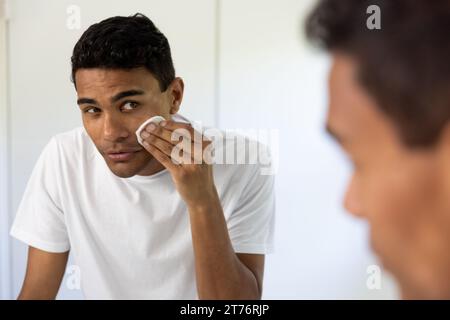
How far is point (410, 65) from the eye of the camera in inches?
12.0

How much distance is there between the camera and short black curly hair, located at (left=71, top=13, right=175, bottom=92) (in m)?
0.98

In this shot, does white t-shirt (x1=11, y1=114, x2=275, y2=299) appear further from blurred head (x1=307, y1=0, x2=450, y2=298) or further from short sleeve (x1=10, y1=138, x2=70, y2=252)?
blurred head (x1=307, y1=0, x2=450, y2=298)

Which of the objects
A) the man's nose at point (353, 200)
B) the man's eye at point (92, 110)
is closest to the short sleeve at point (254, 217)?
the man's eye at point (92, 110)

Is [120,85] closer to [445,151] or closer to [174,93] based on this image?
[174,93]

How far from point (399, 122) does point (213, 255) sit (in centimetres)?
63

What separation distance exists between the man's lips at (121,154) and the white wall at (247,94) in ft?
2.89

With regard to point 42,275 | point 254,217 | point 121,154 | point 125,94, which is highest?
point 125,94

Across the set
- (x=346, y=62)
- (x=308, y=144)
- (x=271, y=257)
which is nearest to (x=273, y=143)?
(x=308, y=144)

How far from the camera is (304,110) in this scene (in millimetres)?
1887

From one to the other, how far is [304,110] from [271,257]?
549mm

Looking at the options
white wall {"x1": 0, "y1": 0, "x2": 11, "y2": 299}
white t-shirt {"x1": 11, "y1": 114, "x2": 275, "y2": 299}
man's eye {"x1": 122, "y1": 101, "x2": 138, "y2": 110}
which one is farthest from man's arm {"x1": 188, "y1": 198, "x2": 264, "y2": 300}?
white wall {"x1": 0, "y1": 0, "x2": 11, "y2": 299}

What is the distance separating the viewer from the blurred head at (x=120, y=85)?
38.4 inches

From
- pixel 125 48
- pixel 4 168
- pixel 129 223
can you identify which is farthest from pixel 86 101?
pixel 4 168
